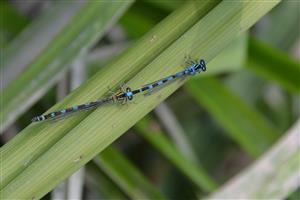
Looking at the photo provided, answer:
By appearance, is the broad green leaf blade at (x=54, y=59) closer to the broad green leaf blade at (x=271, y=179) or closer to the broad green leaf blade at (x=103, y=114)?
the broad green leaf blade at (x=103, y=114)

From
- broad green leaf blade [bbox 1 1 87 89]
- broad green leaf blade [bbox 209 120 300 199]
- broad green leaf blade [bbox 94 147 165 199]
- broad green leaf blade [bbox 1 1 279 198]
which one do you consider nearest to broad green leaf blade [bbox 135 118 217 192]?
broad green leaf blade [bbox 94 147 165 199]

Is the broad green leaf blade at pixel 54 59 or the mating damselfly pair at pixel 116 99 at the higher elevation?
the broad green leaf blade at pixel 54 59

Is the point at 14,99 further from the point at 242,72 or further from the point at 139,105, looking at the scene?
the point at 242,72

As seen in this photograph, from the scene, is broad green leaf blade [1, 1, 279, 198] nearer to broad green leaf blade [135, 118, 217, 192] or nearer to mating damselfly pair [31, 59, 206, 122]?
mating damselfly pair [31, 59, 206, 122]

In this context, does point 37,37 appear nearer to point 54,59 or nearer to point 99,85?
point 54,59

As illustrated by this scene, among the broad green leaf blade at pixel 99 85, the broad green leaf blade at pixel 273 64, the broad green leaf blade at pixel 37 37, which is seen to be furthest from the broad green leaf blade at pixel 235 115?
the broad green leaf blade at pixel 99 85

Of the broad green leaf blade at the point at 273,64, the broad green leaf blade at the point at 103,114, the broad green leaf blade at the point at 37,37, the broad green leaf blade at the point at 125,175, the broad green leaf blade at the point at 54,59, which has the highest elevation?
the broad green leaf blade at the point at 37,37

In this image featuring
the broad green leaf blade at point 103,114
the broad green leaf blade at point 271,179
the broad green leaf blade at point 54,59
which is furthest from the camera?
the broad green leaf blade at point 271,179
